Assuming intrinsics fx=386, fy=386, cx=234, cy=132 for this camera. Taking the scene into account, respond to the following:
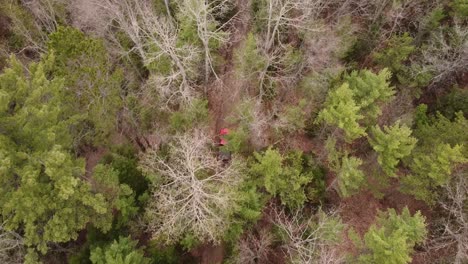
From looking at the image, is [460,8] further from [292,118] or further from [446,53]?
[292,118]

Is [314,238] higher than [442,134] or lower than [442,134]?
lower

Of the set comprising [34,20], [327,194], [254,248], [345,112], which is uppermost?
[34,20]

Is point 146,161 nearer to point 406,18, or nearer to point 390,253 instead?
point 390,253

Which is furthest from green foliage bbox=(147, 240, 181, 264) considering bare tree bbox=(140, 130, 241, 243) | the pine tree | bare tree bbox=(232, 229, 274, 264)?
the pine tree

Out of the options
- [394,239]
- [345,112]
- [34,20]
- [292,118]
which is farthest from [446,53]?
[34,20]

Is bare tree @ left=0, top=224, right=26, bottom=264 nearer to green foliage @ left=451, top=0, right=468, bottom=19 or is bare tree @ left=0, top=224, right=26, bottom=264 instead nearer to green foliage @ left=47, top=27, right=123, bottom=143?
green foliage @ left=47, top=27, right=123, bottom=143
